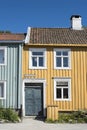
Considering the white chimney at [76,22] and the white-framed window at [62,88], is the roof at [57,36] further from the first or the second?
the white-framed window at [62,88]

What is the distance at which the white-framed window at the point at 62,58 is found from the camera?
97.5 feet

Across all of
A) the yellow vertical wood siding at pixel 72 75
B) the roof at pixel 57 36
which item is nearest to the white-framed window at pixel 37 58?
the yellow vertical wood siding at pixel 72 75

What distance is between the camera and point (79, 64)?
1169 inches

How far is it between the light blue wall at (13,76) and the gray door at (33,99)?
113 centimetres

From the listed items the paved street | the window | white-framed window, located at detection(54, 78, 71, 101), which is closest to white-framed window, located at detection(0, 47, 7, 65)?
the window

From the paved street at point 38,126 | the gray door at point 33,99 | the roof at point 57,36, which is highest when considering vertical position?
the roof at point 57,36

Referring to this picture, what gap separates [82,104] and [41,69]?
426 cm

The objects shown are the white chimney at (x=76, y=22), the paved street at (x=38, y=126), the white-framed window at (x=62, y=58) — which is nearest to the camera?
the paved street at (x=38, y=126)

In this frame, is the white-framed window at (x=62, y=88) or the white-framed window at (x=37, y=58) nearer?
the white-framed window at (x=62, y=88)

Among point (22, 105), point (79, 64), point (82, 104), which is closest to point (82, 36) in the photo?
point (79, 64)

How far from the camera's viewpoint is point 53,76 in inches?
1157

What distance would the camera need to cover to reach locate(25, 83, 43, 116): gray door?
29.2m

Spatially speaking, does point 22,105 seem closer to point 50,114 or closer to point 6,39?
point 50,114

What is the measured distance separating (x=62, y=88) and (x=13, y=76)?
4.11m
